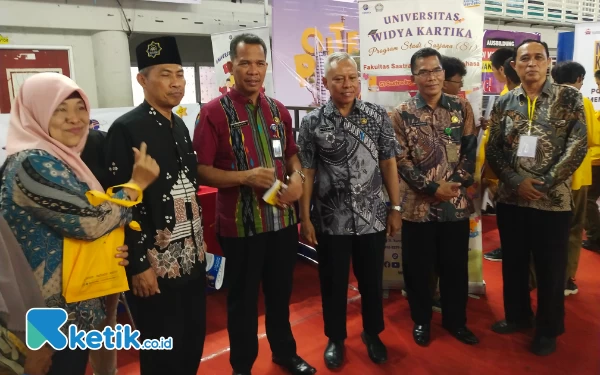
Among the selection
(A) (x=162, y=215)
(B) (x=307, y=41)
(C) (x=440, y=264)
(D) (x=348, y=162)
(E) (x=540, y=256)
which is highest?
(B) (x=307, y=41)

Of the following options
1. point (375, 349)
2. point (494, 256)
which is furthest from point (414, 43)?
point (494, 256)

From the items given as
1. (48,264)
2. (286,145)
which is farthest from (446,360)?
(48,264)

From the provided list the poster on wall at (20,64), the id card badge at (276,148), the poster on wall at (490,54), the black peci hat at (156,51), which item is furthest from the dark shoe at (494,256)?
the poster on wall at (20,64)

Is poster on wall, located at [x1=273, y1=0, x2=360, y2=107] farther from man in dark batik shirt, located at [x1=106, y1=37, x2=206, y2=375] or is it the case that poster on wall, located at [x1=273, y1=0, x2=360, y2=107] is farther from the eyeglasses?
man in dark batik shirt, located at [x1=106, y1=37, x2=206, y2=375]

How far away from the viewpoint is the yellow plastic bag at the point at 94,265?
4.37 feet

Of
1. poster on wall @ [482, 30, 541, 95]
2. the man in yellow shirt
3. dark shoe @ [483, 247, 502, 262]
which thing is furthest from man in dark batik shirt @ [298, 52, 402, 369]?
poster on wall @ [482, 30, 541, 95]

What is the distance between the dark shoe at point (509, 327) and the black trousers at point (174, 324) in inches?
71.3

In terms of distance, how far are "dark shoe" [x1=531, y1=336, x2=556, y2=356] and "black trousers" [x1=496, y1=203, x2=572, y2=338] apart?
0.09 ft

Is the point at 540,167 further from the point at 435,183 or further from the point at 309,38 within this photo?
the point at 309,38

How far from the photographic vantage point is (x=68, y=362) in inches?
54.4

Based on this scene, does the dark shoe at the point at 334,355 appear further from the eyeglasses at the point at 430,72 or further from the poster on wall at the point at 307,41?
the poster on wall at the point at 307,41

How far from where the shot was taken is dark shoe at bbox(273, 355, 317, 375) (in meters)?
2.22

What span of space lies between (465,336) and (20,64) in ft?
14.7

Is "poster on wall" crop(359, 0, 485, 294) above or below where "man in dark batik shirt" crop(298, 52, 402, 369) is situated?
above
